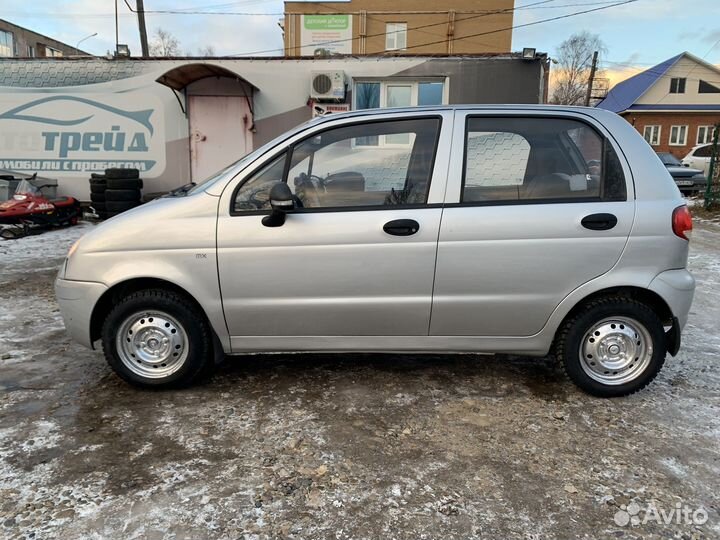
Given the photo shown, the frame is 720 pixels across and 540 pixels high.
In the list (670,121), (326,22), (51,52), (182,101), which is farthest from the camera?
(51,52)

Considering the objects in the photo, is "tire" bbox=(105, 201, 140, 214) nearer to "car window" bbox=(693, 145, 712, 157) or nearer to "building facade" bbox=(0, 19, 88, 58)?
"car window" bbox=(693, 145, 712, 157)

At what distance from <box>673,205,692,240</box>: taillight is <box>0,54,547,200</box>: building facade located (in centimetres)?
850

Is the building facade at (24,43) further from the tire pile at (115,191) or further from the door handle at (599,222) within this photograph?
the door handle at (599,222)

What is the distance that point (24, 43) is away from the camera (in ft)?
150

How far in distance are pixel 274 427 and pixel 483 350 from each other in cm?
143

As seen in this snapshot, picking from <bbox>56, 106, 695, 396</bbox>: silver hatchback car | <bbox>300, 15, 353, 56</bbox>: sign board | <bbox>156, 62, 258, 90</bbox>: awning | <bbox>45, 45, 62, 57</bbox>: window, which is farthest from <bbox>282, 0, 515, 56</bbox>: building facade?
<bbox>56, 106, 695, 396</bbox>: silver hatchback car

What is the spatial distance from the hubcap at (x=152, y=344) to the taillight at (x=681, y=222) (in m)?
3.19

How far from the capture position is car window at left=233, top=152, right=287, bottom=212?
3.41 metres

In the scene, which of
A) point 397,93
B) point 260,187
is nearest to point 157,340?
point 260,187

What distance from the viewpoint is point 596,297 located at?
11.3 feet

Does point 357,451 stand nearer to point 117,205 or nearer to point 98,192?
point 117,205

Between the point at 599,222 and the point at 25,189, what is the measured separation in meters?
10.7

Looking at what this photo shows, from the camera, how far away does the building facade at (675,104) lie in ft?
123

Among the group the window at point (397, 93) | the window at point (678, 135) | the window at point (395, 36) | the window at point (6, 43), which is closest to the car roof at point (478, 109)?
the window at point (397, 93)
